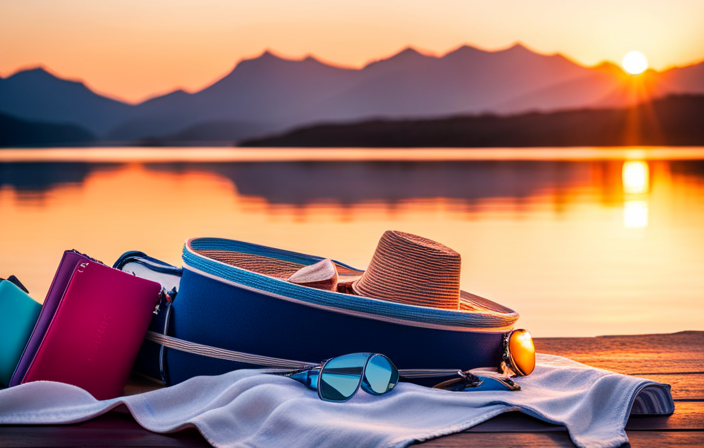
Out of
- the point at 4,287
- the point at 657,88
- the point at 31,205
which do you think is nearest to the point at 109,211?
the point at 31,205

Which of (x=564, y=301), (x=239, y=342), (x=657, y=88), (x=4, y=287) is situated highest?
(x=657, y=88)

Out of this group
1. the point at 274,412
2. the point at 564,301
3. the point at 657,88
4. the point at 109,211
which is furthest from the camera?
the point at 657,88

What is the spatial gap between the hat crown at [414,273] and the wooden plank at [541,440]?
70 cm

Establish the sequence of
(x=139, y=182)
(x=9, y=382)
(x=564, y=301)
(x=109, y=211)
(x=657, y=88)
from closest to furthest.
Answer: (x=9, y=382) → (x=564, y=301) → (x=109, y=211) → (x=139, y=182) → (x=657, y=88)

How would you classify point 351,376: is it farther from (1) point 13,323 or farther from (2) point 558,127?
(2) point 558,127

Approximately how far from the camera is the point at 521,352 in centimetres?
328

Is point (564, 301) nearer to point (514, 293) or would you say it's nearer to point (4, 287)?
point (514, 293)

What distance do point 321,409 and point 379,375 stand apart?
27 centimetres

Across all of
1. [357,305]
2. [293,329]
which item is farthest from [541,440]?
[293,329]

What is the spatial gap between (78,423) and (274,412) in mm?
640

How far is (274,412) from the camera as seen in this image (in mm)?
2631

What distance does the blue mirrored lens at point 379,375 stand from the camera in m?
2.84

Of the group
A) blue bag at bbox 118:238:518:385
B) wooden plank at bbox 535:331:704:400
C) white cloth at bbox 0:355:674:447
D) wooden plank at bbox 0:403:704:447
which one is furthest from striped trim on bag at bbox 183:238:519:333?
wooden plank at bbox 535:331:704:400

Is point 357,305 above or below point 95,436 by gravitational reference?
above
